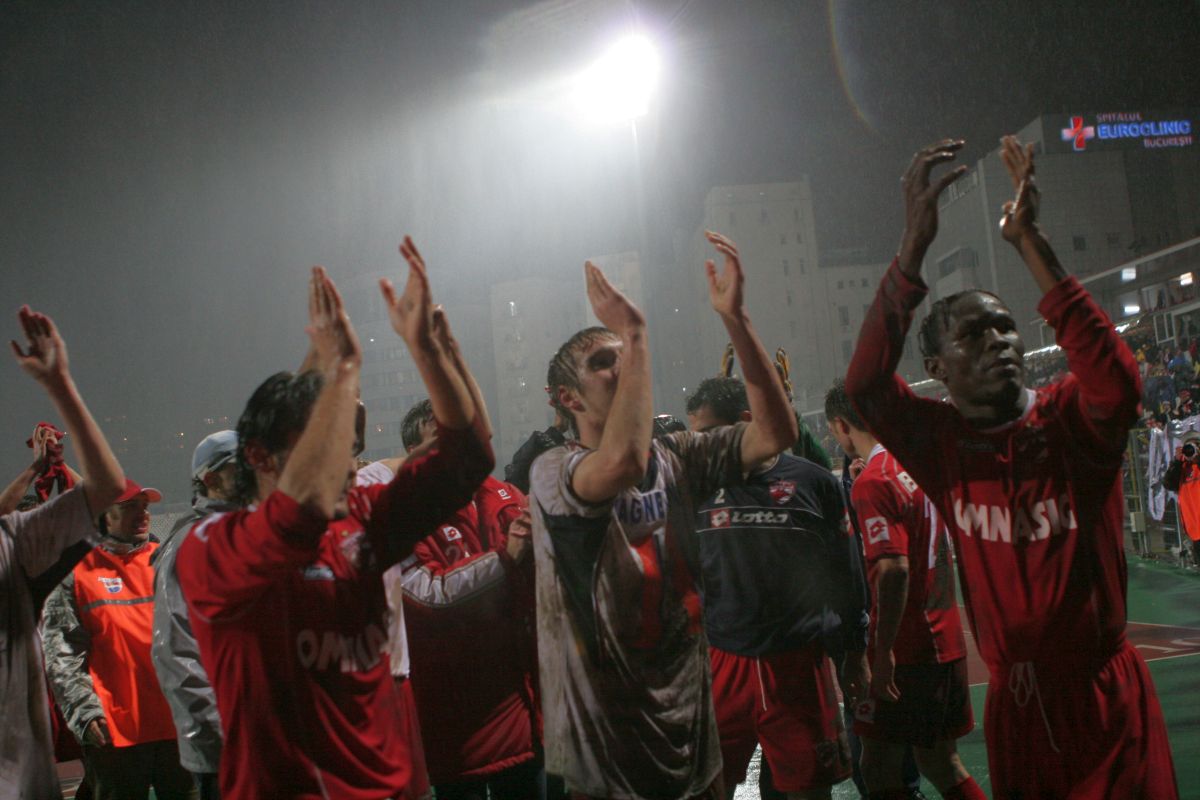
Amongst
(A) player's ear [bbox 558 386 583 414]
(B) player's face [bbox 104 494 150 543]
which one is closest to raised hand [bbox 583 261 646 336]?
(A) player's ear [bbox 558 386 583 414]

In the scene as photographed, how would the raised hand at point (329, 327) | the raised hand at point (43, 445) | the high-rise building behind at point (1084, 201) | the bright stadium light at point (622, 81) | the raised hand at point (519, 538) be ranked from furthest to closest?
the high-rise building behind at point (1084, 201) → the bright stadium light at point (622, 81) → the raised hand at point (43, 445) → the raised hand at point (519, 538) → the raised hand at point (329, 327)

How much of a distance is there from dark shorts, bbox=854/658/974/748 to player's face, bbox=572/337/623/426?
2260 mm

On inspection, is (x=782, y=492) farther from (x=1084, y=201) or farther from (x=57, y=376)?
(x=1084, y=201)

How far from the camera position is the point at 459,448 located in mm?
2338

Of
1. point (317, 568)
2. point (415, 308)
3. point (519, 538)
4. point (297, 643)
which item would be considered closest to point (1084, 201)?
point (519, 538)

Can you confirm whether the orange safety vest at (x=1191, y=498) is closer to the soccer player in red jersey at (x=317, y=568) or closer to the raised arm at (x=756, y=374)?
the raised arm at (x=756, y=374)

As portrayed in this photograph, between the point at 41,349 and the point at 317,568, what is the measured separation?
122 centimetres

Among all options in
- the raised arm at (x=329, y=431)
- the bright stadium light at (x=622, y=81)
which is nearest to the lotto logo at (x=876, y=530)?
the raised arm at (x=329, y=431)

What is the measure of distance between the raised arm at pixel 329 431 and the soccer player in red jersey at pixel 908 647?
9.41 feet

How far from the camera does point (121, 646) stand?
477 cm

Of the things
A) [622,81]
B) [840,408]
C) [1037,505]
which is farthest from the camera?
[622,81]

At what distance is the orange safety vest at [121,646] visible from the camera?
15.3 ft

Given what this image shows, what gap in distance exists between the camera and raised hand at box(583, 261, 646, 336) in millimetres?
2580

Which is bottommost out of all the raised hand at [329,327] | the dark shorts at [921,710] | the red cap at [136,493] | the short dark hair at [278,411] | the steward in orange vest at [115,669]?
the dark shorts at [921,710]
